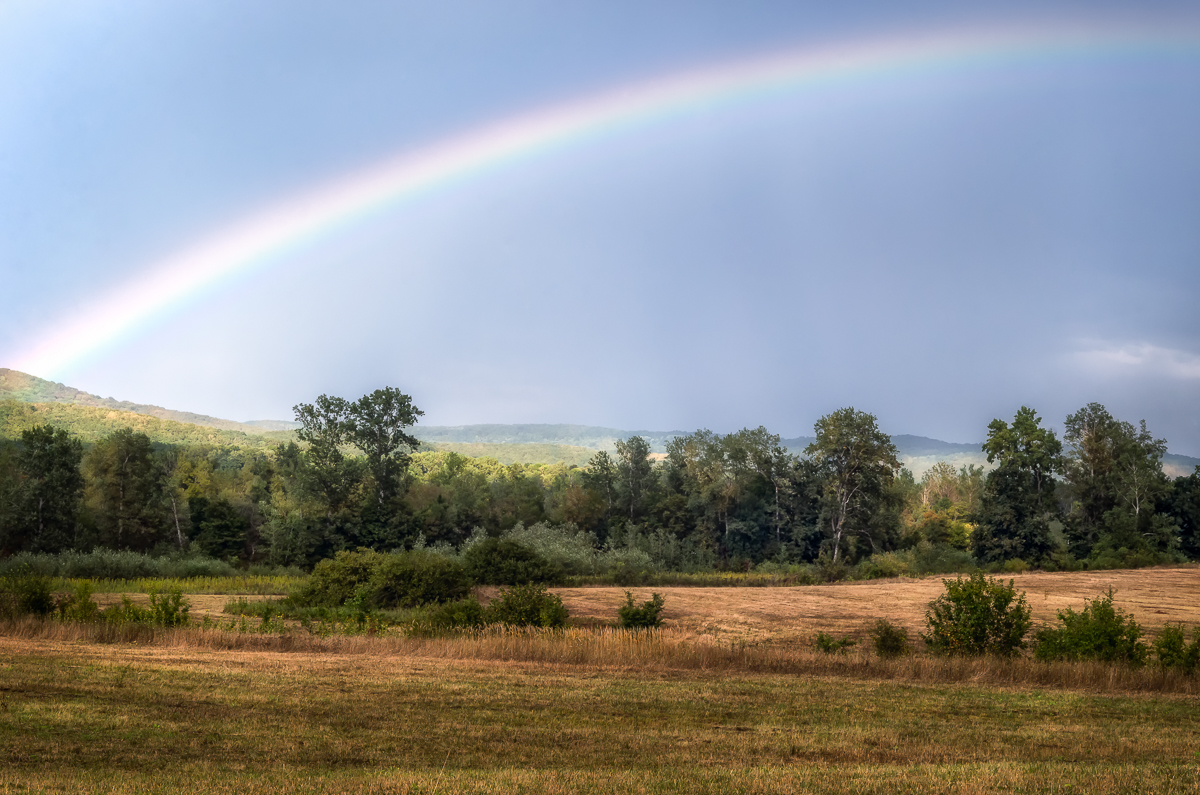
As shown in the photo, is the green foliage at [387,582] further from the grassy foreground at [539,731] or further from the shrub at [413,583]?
the grassy foreground at [539,731]

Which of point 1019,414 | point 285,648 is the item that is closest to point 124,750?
point 285,648

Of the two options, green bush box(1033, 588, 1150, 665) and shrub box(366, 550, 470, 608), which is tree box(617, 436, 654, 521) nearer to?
shrub box(366, 550, 470, 608)

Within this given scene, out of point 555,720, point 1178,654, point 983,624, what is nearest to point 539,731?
point 555,720

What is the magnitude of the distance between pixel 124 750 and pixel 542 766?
4.63 m

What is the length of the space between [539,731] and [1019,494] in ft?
209

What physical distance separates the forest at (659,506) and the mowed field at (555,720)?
3850 centimetres

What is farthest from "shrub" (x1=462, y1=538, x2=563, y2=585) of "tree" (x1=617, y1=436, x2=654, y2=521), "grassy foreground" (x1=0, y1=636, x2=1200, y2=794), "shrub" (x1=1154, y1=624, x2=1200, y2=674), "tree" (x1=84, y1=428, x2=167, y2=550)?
"tree" (x1=617, y1=436, x2=654, y2=521)

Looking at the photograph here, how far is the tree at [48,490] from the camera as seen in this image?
60.2 metres

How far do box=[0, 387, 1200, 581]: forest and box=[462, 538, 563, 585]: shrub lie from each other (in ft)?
43.7

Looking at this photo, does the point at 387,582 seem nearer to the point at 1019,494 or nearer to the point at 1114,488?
the point at 1019,494

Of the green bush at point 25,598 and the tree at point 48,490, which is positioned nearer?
the green bush at point 25,598

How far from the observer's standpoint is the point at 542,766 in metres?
9.53

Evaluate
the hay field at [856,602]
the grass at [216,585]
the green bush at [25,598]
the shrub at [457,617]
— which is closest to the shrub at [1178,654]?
the hay field at [856,602]

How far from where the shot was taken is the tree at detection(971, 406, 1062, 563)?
64812 millimetres
